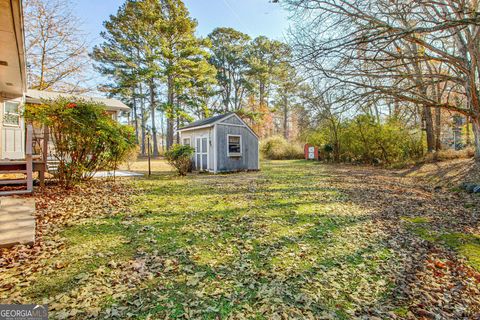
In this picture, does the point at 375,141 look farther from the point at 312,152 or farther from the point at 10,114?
the point at 10,114

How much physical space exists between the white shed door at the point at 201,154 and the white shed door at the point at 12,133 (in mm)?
6577

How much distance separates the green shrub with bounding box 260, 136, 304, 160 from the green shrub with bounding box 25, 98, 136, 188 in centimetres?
1792

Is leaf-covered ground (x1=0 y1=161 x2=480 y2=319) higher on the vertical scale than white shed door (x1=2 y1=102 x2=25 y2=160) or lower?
lower

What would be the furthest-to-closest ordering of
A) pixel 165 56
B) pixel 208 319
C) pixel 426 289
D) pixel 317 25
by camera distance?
1. pixel 165 56
2. pixel 317 25
3. pixel 426 289
4. pixel 208 319

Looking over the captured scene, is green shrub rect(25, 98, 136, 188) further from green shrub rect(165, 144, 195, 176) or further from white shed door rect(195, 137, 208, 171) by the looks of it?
white shed door rect(195, 137, 208, 171)

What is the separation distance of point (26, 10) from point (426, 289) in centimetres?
1935

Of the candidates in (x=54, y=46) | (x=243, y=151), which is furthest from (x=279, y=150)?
(x=54, y=46)

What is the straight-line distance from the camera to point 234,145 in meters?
11.7

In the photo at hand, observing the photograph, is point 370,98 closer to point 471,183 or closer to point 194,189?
point 471,183

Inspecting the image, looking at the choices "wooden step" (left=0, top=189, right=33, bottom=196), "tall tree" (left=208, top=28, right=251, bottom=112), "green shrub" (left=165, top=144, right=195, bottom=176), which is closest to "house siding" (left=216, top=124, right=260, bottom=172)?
"green shrub" (left=165, top=144, right=195, bottom=176)

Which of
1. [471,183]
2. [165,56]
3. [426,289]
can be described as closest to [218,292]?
[426,289]

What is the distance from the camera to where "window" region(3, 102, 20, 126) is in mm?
8016

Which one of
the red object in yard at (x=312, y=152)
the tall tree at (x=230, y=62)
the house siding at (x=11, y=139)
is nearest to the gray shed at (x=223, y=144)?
the house siding at (x=11, y=139)

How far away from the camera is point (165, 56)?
792 inches
